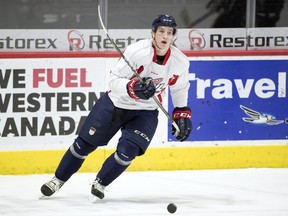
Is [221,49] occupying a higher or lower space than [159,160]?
higher

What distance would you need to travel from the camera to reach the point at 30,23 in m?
6.88

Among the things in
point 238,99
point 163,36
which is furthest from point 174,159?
point 163,36

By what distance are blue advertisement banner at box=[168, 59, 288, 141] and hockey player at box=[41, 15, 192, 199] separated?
1415mm

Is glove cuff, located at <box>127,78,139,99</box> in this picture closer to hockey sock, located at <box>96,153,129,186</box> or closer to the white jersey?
the white jersey

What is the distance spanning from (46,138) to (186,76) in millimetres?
1601

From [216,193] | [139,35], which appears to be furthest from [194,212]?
[139,35]

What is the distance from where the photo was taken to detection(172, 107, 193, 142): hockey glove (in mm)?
5531

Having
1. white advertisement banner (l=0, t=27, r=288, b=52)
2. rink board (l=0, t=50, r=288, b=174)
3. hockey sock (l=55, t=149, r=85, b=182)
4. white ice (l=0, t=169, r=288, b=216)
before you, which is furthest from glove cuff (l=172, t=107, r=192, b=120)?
white advertisement banner (l=0, t=27, r=288, b=52)

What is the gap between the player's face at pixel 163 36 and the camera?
17.5 ft

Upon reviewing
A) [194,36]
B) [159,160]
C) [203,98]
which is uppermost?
[194,36]

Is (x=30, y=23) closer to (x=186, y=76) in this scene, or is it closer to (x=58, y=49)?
(x=58, y=49)

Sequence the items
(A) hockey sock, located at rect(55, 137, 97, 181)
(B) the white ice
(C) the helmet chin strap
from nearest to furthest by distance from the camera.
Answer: (B) the white ice → (C) the helmet chin strap → (A) hockey sock, located at rect(55, 137, 97, 181)

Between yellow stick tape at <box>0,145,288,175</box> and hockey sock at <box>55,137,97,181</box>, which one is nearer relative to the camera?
hockey sock at <box>55,137,97,181</box>

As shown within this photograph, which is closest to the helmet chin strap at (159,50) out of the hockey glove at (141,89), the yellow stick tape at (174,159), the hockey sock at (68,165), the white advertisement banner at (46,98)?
the hockey glove at (141,89)
